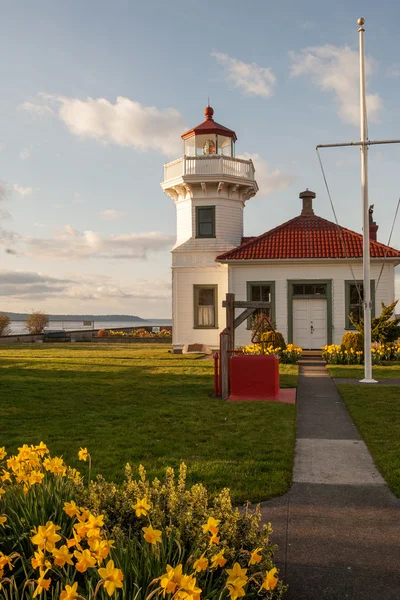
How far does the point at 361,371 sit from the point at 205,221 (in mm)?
11934

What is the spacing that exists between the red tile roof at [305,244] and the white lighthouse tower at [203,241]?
1385 millimetres

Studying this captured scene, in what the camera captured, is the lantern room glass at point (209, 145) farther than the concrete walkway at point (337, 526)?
Yes

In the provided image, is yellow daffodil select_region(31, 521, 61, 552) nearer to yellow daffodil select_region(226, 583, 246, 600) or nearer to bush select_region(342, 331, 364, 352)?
yellow daffodil select_region(226, 583, 246, 600)

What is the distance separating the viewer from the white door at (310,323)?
25.3m

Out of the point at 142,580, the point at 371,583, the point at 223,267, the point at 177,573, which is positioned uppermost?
the point at 223,267

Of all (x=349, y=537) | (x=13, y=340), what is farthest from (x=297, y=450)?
(x=13, y=340)

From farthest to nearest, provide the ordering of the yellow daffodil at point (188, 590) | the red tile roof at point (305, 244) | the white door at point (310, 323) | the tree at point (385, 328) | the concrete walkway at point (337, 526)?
the white door at point (310, 323) → the red tile roof at point (305, 244) → the tree at point (385, 328) → the concrete walkway at point (337, 526) → the yellow daffodil at point (188, 590)

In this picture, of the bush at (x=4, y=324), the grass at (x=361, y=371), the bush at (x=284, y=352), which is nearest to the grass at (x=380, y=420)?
the grass at (x=361, y=371)

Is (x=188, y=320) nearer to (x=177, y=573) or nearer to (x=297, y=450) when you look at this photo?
(x=297, y=450)

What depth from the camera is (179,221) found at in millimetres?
27719

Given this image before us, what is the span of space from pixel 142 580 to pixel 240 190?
25.5m

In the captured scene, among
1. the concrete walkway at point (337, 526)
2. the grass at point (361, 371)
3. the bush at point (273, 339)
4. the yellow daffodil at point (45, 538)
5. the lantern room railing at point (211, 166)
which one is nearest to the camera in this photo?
the yellow daffodil at point (45, 538)

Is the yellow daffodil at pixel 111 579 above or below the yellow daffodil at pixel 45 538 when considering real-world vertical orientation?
below

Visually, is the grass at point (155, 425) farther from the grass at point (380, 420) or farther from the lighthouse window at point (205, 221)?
the lighthouse window at point (205, 221)
